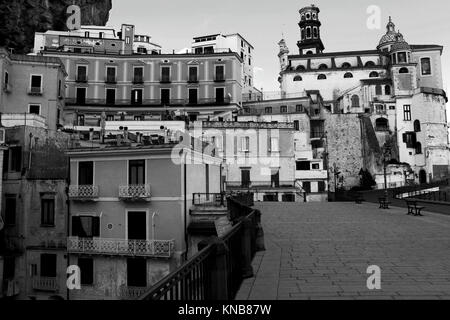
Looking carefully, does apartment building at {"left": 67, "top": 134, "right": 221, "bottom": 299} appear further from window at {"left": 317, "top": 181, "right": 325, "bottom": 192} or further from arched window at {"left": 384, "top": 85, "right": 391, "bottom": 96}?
arched window at {"left": 384, "top": 85, "right": 391, "bottom": 96}

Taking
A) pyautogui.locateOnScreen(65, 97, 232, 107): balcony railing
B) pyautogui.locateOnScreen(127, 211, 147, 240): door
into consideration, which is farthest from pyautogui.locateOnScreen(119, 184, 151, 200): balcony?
pyautogui.locateOnScreen(65, 97, 232, 107): balcony railing

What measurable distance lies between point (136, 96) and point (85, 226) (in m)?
31.0

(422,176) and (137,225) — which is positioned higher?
(422,176)

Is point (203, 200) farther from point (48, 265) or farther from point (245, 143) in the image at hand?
point (245, 143)

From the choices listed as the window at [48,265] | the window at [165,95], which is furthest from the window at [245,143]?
the window at [48,265]

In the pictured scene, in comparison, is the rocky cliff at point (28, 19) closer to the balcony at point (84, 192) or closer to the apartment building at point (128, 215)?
the apartment building at point (128, 215)

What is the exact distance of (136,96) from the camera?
51.0m

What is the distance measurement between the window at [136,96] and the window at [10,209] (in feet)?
91.3

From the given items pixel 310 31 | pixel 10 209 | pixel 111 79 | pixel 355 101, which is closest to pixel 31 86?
pixel 111 79

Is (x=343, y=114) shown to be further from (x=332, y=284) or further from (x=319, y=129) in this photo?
(x=332, y=284)

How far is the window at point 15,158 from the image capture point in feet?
83.7

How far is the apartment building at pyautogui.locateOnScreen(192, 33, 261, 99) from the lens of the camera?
74.8 m

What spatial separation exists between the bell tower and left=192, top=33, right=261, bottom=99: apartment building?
42.3 feet

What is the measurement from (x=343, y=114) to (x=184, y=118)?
3235cm
